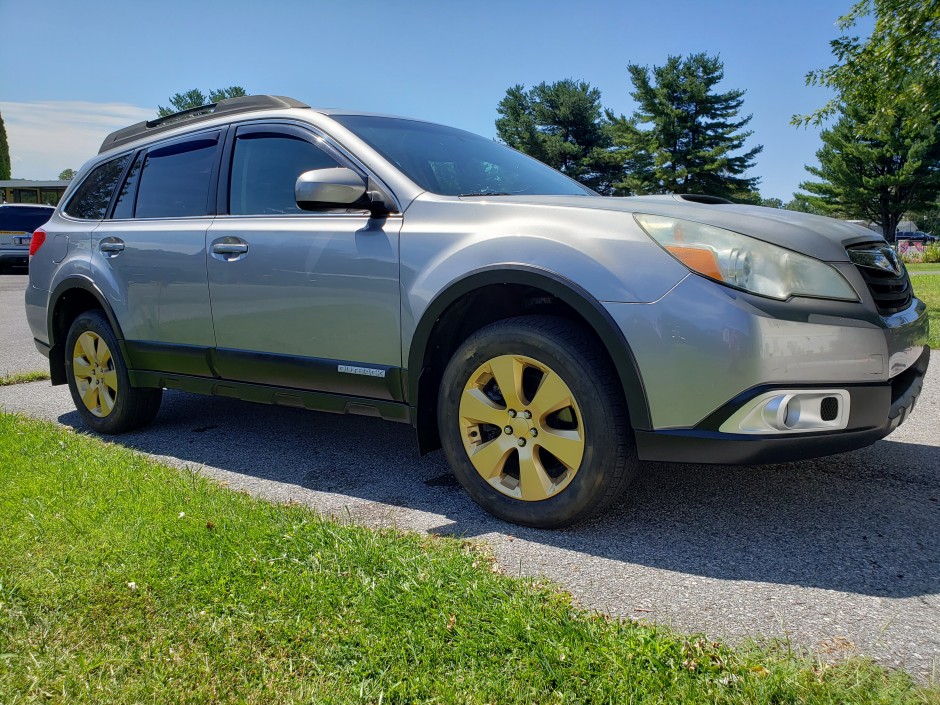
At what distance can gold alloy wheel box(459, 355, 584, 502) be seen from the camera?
3031 mm

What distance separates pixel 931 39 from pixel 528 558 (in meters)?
11.9

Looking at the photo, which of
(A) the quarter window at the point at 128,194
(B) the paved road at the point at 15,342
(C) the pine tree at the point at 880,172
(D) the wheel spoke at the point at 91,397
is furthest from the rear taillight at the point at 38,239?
(C) the pine tree at the point at 880,172

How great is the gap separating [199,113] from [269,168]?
0.95 metres

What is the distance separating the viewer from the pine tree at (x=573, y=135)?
186ft

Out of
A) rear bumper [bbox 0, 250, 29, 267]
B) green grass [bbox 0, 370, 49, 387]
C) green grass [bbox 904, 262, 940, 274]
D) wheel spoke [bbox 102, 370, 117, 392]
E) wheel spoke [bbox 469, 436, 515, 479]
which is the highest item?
wheel spoke [bbox 469, 436, 515, 479]

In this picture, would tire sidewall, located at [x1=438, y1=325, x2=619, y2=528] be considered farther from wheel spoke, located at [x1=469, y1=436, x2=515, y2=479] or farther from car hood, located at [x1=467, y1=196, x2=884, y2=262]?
car hood, located at [x1=467, y1=196, x2=884, y2=262]

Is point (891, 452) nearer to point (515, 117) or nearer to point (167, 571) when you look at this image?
point (167, 571)

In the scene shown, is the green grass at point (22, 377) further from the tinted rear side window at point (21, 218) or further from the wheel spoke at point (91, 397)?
the tinted rear side window at point (21, 218)

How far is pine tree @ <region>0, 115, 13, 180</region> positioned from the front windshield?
72263mm

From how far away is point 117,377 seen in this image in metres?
4.85

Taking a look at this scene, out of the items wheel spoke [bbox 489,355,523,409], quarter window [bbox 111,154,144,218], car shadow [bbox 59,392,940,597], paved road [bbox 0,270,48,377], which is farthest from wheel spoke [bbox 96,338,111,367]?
wheel spoke [bbox 489,355,523,409]

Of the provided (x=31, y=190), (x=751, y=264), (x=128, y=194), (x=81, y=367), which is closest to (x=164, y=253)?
(x=128, y=194)

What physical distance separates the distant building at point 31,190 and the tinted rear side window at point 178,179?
37343 millimetres

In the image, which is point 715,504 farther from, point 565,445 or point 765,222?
point 765,222
